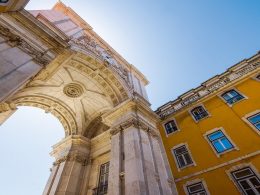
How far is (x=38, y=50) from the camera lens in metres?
8.95

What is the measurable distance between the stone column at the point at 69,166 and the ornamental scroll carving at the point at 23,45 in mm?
9702

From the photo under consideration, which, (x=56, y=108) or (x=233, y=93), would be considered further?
(x=56, y=108)

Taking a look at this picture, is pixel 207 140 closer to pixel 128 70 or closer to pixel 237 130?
pixel 237 130

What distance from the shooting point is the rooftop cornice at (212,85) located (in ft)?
46.7

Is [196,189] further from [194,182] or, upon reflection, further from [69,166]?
[69,166]

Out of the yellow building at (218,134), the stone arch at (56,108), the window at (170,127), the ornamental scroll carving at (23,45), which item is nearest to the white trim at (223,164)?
the yellow building at (218,134)

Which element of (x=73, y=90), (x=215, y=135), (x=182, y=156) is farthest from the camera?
(x=73, y=90)

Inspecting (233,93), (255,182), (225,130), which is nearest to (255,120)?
(225,130)

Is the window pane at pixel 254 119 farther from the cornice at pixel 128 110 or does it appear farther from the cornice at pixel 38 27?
the cornice at pixel 38 27

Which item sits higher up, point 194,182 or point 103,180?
point 103,180

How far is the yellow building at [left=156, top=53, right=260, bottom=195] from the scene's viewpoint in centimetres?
946

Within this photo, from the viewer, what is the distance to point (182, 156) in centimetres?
1238

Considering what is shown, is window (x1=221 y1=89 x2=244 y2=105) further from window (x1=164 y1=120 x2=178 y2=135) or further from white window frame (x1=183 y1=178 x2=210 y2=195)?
white window frame (x1=183 y1=178 x2=210 y2=195)

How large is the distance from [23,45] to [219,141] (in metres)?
12.8
